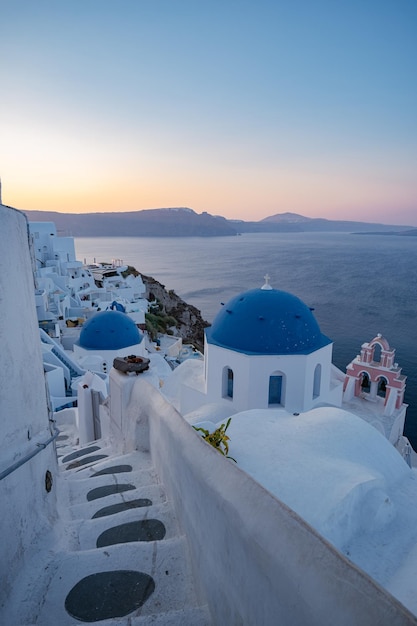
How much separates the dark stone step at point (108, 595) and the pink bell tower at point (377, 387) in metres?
12.3

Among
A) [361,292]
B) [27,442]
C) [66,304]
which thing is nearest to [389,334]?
[361,292]

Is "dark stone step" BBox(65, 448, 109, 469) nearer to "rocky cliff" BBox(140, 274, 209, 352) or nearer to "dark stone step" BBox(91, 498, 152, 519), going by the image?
→ "dark stone step" BBox(91, 498, 152, 519)

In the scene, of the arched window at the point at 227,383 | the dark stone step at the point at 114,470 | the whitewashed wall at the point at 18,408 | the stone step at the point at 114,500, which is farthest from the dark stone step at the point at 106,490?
the arched window at the point at 227,383

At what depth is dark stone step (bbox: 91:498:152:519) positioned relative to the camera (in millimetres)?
3930

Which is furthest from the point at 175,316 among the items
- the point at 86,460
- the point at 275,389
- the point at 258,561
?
the point at 258,561

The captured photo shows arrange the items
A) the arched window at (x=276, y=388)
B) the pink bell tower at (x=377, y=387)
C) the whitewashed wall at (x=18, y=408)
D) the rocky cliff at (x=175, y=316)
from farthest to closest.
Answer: the rocky cliff at (x=175, y=316) → the pink bell tower at (x=377, y=387) → the arched window at (x=276, y=388) → the whitewashed wall at (x=18, y=408)

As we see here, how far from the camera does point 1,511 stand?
2.81m

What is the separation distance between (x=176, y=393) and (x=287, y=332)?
4.75m

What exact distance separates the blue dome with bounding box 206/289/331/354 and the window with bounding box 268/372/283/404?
76 centimetres

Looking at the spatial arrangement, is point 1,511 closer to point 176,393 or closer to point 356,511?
point 356,511

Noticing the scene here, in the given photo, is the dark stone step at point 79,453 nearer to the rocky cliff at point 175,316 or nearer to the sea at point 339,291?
the sea at point 339,291

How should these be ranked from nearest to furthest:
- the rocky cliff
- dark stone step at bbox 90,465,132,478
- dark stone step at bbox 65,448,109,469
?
1. dark stone step at bbox 90,465,132,478
2. dark stone step at bbox 65,448,109,469
3. the rocky cliff

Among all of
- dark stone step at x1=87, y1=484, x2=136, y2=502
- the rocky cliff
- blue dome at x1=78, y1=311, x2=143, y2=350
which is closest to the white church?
dark stone step at x1=87, y1=484, x2=136, y2=502

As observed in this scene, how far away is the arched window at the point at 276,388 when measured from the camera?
10641mm
